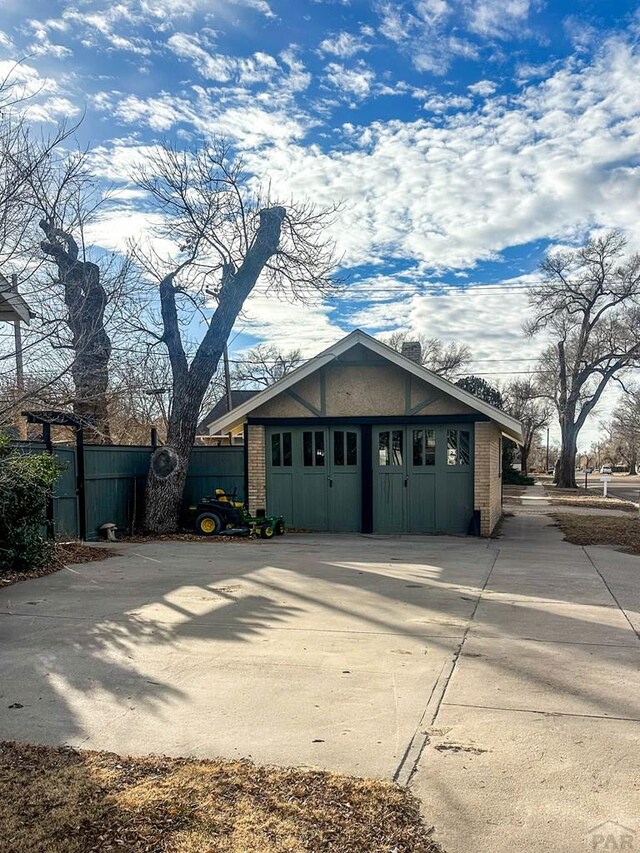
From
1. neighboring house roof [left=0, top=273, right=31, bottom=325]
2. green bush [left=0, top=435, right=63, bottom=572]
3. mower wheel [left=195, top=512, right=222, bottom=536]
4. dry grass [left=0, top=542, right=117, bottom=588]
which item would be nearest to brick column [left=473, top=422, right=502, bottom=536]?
mower wheel [left=195, top=512, right=222, bottom=536]

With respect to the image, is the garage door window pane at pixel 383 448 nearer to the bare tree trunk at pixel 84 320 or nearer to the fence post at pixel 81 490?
the fence post at pixel 81 490

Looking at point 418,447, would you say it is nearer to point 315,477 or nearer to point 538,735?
Result: point 315,477

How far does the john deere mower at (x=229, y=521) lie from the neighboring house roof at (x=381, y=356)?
5.46 feet

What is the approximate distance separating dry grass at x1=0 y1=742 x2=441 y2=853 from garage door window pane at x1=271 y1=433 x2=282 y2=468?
1061 cm

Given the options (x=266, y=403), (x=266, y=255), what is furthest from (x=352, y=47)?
(x=266, y=403)

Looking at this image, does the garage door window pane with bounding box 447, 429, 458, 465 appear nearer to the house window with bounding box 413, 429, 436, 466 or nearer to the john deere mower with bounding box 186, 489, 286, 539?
the house window with bounding box 413, 429, 436, 466

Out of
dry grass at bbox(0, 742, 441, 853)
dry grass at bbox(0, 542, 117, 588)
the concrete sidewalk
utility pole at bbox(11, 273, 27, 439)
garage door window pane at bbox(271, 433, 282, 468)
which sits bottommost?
the concrete sidewalk

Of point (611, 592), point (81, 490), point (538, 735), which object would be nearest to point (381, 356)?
point (81, 490)

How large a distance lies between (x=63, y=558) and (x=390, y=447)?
6721mm

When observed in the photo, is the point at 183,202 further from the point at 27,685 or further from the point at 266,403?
the point at 27,685

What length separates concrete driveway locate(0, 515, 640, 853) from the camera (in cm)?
305

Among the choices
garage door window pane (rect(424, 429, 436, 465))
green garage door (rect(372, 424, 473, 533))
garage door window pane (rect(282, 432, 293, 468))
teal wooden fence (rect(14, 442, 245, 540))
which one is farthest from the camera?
garage door window pane (rect(282, 432, 293, 468))

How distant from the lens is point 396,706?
13.1 ft

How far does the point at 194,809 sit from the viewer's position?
2768 mm
